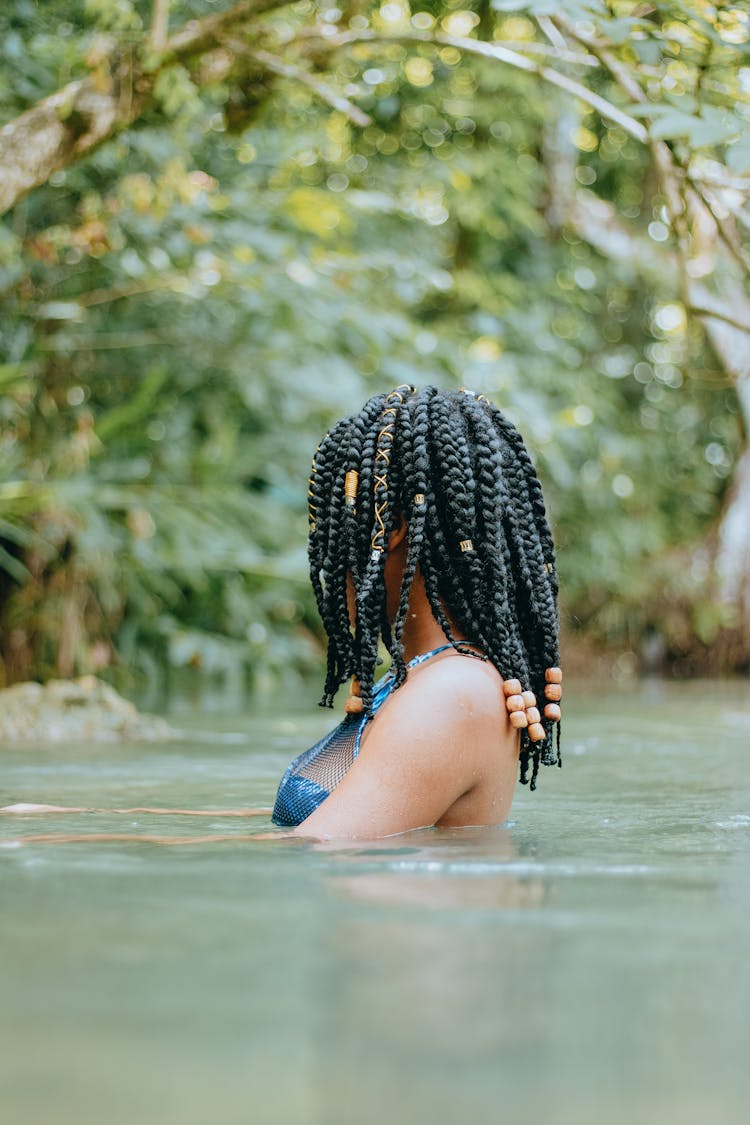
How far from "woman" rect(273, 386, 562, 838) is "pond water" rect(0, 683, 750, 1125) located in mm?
121

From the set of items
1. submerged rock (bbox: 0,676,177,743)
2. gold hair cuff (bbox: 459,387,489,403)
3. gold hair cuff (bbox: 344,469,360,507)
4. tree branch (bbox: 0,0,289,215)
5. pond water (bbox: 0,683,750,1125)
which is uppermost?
tree branch (bbox: 0,0,289,215)

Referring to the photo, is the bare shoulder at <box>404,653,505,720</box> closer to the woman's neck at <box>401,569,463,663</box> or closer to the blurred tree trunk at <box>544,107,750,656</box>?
the woman's neck at <box>401,569,463,663</box>

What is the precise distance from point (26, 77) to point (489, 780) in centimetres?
549

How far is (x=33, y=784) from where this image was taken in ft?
15.7

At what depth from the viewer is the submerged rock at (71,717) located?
Result: 6742 millimetres

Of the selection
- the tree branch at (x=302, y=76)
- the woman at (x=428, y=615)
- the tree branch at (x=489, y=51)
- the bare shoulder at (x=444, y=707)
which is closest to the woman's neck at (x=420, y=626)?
the woman at (x=428, y=615)

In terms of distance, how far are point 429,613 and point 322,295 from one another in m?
6.48

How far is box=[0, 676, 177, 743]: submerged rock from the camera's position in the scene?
674 centimetres

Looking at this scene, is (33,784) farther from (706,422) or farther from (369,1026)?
(706,422)

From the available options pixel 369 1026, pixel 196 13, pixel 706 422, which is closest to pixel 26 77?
pixel 196 13

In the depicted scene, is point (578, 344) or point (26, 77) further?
point (578, 344)

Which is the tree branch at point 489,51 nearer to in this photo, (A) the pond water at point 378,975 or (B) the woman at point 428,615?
(B) the woman at point 428,615

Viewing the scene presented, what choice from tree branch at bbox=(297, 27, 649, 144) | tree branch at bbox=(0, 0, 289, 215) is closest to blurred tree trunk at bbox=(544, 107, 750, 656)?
tree branch at bbox=(297, 27, 649, 144)

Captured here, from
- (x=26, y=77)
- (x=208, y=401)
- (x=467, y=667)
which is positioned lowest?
(x=467, y=667)
